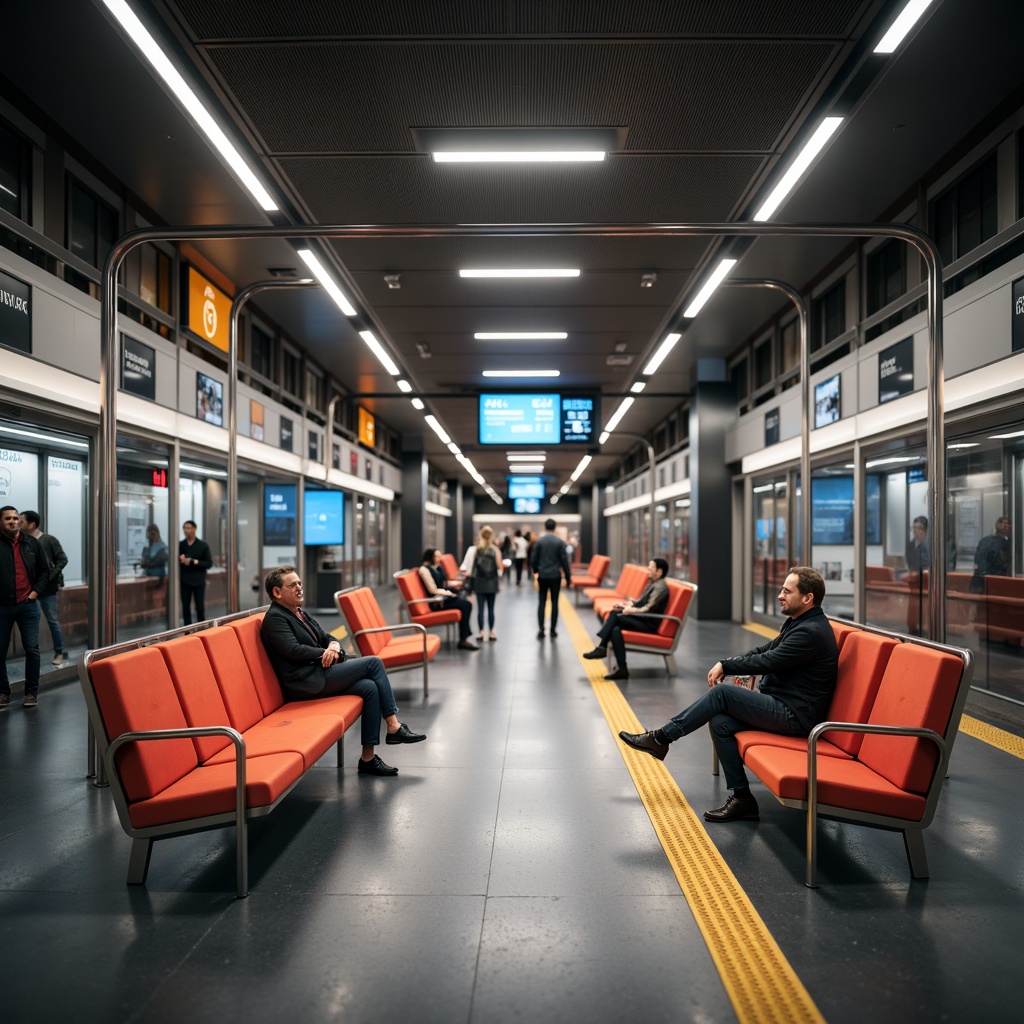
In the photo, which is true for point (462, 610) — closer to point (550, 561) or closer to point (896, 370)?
point (550, 561)

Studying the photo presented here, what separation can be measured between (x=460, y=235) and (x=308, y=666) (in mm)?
2822

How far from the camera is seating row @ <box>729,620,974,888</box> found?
320 centimetres

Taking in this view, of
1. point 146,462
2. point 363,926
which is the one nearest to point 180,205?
point 146,462

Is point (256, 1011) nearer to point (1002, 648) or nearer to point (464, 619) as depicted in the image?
point (1002, 648)

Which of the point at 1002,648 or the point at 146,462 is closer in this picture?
the point at 1002,648

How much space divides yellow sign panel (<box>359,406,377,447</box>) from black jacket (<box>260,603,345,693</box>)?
12956 millimetres

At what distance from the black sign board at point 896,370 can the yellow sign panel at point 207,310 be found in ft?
24.4

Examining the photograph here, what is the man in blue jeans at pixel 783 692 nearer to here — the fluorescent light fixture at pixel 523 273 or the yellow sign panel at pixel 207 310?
the fluorescent light fixture at pixel 523 273

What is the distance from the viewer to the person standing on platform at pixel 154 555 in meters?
8.95

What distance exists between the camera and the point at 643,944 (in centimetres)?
275

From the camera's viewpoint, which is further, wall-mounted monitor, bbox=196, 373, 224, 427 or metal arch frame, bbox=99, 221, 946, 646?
wall-mounted monitor, bbox=196, 373, 224, 427

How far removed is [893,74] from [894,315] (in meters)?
3.34

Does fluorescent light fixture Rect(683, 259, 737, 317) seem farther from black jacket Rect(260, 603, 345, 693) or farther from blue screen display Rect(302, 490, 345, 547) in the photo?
blue screen display Rect(302, 490, 345, 547)

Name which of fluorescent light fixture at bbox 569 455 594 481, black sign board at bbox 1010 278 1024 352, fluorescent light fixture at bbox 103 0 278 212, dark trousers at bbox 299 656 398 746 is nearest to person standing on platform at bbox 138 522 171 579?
fluorescent light fixture at bbox 103 0 278 212
